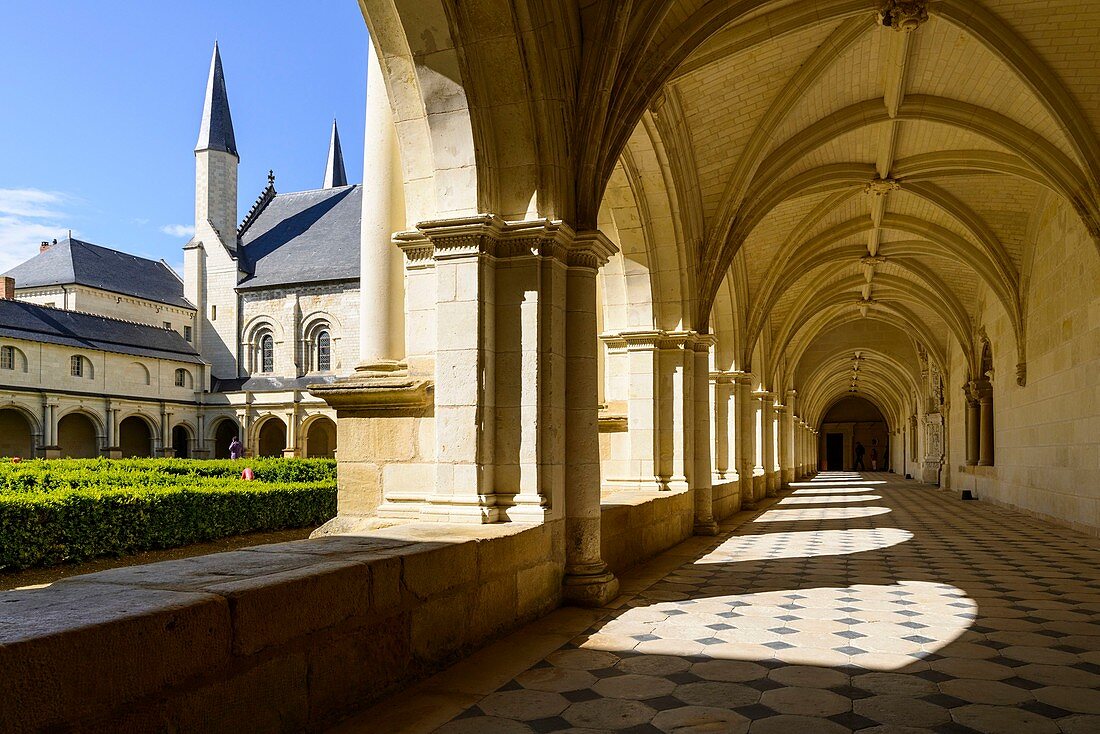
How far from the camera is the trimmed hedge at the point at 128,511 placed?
8.57 metres

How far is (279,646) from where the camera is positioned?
2621 millimetres

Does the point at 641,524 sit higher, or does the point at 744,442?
the point at 744,442

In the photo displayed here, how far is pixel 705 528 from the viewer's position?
9688 mm

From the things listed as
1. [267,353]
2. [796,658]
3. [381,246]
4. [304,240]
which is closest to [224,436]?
[267,353]

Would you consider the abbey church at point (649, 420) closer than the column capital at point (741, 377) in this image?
Yes

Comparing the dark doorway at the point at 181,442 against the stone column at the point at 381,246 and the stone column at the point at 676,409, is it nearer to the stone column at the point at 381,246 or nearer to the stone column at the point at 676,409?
the stone column at the point at 676,409

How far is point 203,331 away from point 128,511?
96.5 ft

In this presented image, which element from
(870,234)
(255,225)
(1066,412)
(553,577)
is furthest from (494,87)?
(255,225)

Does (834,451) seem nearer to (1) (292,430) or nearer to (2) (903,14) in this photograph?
(1) (292,430)

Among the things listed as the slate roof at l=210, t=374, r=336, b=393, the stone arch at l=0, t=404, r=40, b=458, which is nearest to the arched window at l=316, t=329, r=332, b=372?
the slate roof at l=210, t=374, r=336, b=393

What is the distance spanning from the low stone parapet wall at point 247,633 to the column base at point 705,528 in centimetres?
589

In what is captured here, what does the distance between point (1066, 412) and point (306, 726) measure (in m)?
11.3

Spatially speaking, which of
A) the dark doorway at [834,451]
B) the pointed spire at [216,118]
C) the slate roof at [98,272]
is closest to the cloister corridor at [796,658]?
the slate roof at [98,272]

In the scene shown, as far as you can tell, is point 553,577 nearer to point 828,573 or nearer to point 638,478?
point 828,573
